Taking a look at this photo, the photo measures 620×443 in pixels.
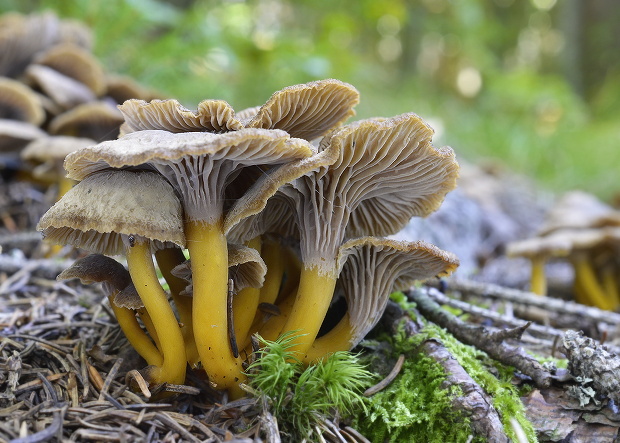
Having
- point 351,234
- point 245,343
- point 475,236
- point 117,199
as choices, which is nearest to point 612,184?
point 475,236

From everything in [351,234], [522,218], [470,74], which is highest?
[470,74]

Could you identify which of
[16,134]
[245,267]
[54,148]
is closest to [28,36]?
[16,134]

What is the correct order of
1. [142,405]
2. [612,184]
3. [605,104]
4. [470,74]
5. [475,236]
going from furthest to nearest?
1. [470,74]
2. [605,104]
3. [612,184]
4. [475,236]
5. [142,405]

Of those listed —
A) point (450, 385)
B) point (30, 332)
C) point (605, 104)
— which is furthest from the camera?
point (605, 104)

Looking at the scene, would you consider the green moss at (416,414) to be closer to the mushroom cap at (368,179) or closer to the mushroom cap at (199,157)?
the mushroom cap at (368,179)

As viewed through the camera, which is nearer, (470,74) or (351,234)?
(351,234)

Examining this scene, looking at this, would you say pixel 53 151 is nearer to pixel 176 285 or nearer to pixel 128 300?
pixel 176 285

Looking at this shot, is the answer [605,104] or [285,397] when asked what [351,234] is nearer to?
[285,397]
